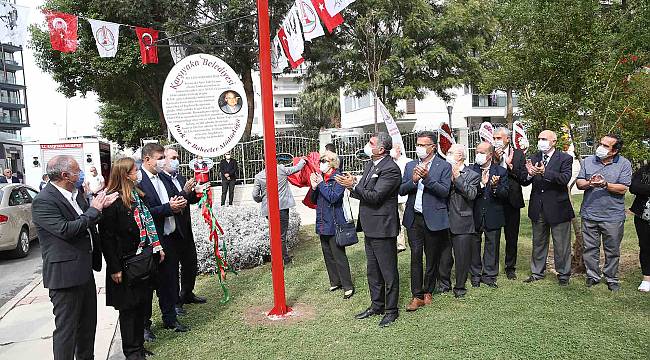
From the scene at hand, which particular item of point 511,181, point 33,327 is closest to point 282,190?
point 511,181

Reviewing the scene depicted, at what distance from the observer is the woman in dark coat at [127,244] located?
4.05m

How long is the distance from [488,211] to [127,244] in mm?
4182

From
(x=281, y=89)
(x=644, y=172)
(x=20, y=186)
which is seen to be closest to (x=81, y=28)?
(x=20, y=186)

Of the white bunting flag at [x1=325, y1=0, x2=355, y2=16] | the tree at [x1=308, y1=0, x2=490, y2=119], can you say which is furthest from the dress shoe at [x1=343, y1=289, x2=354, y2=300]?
the tree at [x1=308, y1=0, x2=490, y2=119]

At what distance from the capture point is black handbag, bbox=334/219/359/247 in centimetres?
578

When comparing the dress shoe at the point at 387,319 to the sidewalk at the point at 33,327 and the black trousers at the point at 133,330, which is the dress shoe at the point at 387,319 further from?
the sidewalk at the point at 33,327

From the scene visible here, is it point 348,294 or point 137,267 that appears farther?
point 348,294

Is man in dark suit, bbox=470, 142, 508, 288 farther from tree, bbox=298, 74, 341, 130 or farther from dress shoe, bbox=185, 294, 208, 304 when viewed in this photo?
tree, bbox=298, 74, 341, 130

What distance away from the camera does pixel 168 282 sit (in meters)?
5.07

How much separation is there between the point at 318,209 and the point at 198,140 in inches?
67.7

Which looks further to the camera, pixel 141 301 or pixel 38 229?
pixel 141 301

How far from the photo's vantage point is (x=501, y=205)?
6.02 metres

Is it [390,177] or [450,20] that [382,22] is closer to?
[450,20]

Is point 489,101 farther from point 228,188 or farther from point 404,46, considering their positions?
point 228,188
